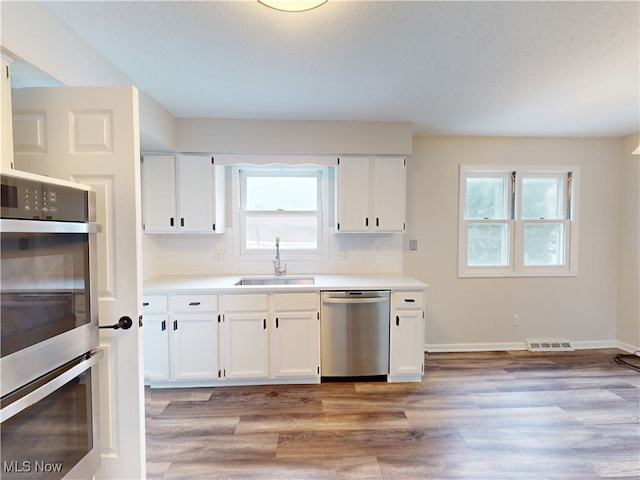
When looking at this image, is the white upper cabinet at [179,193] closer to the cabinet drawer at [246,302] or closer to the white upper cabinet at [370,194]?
the cabinet drawer at [246,302]

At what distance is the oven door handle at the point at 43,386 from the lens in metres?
1.03

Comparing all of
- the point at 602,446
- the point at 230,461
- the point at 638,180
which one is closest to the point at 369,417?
the point at 230,461

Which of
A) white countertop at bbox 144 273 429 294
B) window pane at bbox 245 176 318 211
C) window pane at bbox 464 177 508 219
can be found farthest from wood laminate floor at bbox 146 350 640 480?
window pane at bbox 245 176 318 211

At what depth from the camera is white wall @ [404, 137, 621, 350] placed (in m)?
3.57

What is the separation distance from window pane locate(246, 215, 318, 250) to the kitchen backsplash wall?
15 cm

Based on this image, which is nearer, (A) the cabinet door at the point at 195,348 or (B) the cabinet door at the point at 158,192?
(A) the cabinet door at the point at 195,348

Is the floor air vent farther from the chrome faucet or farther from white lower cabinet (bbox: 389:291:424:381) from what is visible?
the chrome faucet

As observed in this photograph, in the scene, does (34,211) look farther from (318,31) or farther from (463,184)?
(463,184)

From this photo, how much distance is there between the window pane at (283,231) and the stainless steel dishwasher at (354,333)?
0.89m

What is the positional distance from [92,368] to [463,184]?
365 centimetres

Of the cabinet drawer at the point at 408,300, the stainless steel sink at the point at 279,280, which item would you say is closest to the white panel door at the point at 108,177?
the stainless steel sink at the point at 279,280

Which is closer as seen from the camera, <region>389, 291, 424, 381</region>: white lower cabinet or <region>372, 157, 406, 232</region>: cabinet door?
<region>389, 291, 424, 381</region>: white lower cabinet

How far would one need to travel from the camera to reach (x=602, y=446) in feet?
6.59

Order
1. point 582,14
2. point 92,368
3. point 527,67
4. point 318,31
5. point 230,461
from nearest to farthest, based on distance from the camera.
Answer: point 92,368
point 582,14
point 318,31
point 230,461
point 527,67
